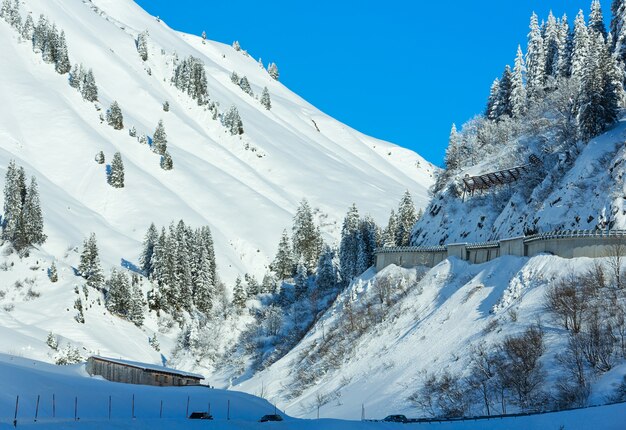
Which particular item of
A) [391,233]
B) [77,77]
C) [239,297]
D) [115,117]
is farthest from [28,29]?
[391,233]

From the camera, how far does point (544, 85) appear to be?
122 meters

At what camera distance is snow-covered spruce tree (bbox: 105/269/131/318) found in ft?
364

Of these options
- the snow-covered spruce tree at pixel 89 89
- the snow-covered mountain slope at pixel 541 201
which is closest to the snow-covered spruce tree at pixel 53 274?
the snow-covered mountain slope at pixel 541 201

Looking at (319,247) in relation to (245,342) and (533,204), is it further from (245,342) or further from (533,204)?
(533,204)

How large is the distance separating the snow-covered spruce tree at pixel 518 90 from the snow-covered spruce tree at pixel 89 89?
9394 cm

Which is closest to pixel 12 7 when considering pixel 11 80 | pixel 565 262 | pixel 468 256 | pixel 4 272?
pixel 11 80

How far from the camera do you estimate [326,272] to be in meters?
122

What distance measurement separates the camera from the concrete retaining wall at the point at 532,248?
2319 inches

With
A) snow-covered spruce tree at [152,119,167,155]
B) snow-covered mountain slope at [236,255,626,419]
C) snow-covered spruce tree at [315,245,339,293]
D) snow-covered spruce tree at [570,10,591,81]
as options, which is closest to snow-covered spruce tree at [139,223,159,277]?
snow-covered spruce tree at [315,245,339,293]

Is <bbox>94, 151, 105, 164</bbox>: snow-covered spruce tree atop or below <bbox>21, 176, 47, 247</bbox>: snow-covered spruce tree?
atop

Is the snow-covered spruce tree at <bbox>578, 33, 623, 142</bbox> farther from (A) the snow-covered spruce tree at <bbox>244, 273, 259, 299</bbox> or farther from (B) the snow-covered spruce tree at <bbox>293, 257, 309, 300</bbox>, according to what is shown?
(A) the snow-covered spruce tree at <bbox>244, 273, 259, 299</bbox>

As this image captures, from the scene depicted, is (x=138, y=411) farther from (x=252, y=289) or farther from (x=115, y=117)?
(x=115, y=117)

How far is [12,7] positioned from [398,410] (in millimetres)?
175858

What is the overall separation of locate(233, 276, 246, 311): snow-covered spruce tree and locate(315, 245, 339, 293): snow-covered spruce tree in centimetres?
1145
